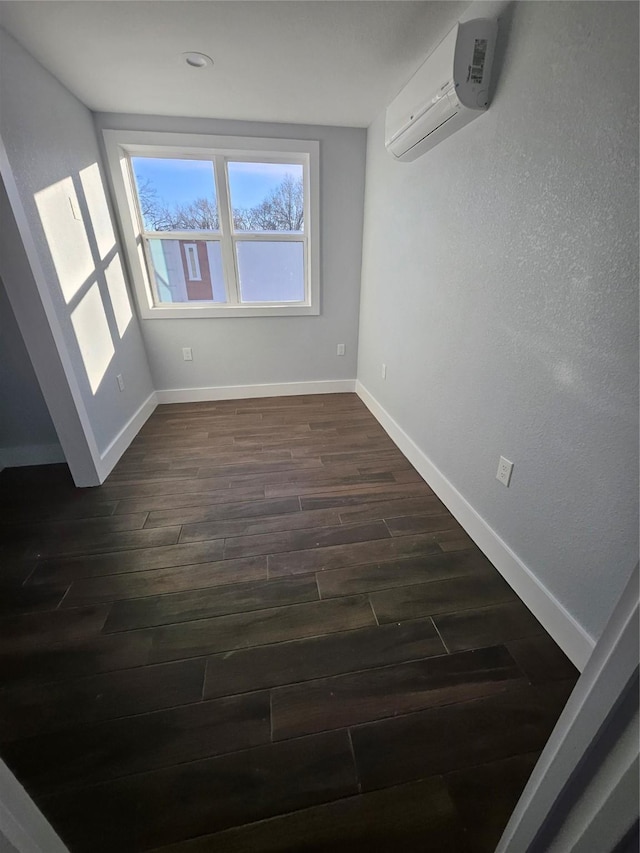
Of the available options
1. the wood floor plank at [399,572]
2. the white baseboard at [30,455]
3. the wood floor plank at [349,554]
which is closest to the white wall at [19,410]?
the white baseboard at [30,455]

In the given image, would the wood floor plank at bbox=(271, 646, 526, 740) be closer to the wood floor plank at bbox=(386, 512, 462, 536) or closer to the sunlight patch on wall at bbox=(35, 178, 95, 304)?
the wood floor plank at bbox=(386, 512, 462, 536)

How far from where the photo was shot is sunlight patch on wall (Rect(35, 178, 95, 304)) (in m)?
1.82

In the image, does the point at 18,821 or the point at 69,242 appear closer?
the point at 18,821

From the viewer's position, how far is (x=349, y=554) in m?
1.62

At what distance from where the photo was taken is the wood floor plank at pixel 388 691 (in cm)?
104

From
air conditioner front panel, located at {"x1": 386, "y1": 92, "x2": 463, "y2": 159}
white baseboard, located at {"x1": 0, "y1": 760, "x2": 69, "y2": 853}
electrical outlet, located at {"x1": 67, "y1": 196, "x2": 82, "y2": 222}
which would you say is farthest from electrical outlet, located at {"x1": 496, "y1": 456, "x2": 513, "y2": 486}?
electrical outlet, located at {"x1": 67, "y1": 196, "x2": 82, "y2": 222}

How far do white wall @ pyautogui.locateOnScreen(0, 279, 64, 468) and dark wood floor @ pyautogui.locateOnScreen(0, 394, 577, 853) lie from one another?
1.17 feet

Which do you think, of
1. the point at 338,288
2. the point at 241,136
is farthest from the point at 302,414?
the point at 241,136

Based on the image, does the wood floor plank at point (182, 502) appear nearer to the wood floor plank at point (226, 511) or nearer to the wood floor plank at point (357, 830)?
the wood floor plank at point (226, 511)

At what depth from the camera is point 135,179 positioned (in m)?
2.70

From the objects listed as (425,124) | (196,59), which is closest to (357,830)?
(425,124)

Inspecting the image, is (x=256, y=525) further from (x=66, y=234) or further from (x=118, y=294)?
(x=118, y=294)

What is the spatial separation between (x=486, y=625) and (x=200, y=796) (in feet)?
3.51

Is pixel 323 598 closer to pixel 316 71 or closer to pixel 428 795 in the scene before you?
pixel 428 795
